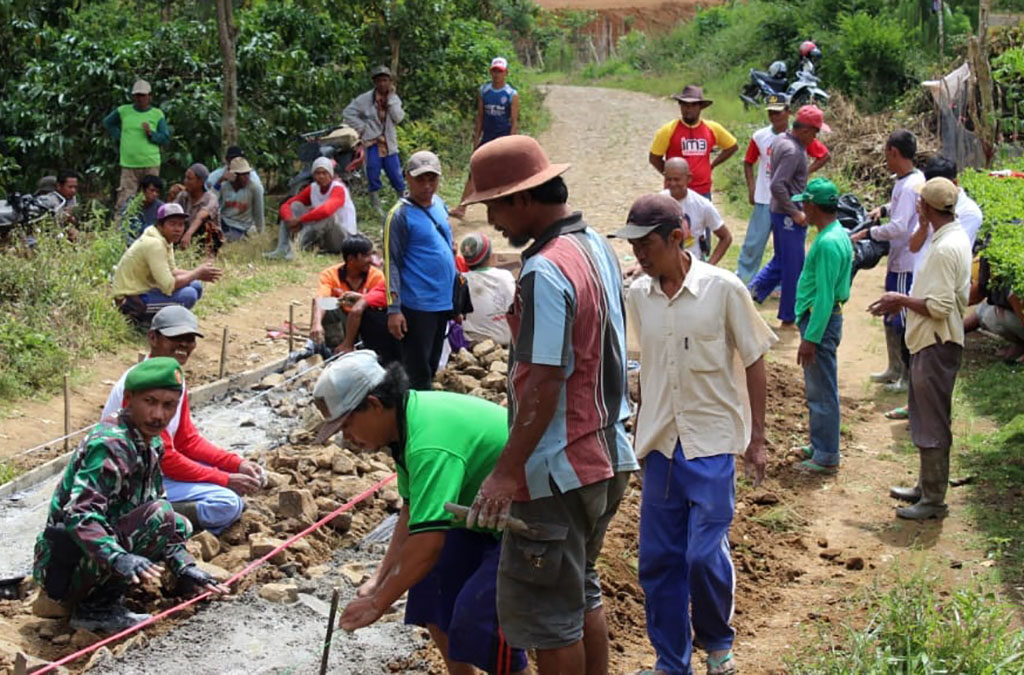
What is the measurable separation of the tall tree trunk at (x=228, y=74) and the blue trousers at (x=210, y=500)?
28.2 feet

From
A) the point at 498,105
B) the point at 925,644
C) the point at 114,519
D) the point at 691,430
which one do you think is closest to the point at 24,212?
the point at 498,105

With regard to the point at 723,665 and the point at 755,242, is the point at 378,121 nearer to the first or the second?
the point at 755,242

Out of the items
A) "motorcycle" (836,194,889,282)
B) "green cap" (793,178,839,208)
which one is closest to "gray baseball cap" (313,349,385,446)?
"green cap" (793,178,839,208)

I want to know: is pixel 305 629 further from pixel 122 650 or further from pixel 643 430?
pixel 643 430

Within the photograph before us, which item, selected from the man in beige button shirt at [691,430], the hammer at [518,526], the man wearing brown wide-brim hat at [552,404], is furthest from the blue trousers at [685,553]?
the hammer at [518,526]

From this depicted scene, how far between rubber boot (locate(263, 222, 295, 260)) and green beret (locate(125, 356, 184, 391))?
7722 millimetres

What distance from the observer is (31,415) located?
8258 mm

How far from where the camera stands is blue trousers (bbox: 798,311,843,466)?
23.4ft

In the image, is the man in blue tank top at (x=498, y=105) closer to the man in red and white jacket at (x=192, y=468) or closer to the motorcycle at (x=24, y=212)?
the motorcycle at (x=24, y=212)

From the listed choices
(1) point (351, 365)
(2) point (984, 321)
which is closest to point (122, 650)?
(1) point (351, 365)

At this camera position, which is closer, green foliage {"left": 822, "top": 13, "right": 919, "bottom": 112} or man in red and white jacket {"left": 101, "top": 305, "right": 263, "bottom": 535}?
man in red and white jacket {"left": 101, "top": 305, "right": 263, "bottom": 535}

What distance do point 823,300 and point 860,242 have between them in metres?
2.29

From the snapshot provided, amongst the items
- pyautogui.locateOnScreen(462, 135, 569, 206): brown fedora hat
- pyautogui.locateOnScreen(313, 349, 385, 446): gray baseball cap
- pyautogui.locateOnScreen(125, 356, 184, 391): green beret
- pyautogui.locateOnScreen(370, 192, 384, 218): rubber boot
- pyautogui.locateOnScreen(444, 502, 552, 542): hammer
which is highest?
pyautogui.locateOnScreen(462, 135, 569, 206): brown fedora hat

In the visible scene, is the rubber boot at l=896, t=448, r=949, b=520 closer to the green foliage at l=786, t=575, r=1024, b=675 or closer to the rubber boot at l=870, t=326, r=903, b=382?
the green foliage at l=786, t=575, r=1024, b=675
